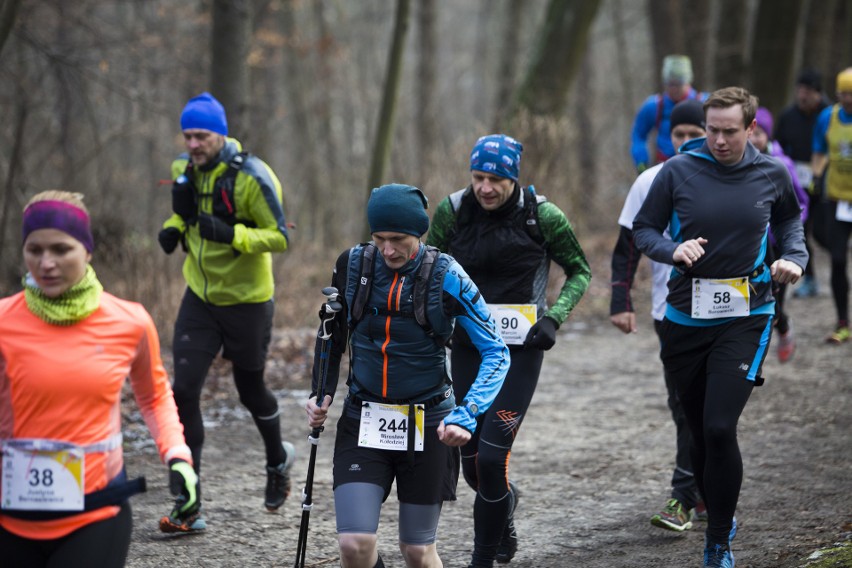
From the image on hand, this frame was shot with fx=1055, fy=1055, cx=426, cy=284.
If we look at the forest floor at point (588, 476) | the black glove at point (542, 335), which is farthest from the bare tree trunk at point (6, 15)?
the black glove at point (542, 335)

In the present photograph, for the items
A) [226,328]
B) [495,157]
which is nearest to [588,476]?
[226,328]

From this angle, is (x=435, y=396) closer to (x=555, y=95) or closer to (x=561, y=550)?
(x=561, y=550)

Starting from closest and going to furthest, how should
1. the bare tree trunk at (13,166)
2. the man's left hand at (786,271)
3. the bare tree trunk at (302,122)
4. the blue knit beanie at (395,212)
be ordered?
1. the blue knit beanie at (395,212)
2. the man's left hand at (786,271)
3. the bare tree trunk at (13,166)
4. the bare tree trunk at (302,122)

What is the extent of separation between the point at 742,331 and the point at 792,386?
15.8 feet

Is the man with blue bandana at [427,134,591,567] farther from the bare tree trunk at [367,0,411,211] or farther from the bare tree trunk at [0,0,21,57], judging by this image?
the bare tree trunk at [367,0,411,211]

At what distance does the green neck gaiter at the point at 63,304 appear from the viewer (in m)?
3.37

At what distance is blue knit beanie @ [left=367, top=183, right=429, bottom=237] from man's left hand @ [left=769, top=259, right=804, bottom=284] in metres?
1.76

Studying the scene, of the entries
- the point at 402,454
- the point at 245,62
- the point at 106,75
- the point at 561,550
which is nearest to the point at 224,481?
the point at 561,550

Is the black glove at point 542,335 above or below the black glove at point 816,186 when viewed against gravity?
below

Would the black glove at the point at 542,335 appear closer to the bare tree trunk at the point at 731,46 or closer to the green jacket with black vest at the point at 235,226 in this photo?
the green jacket with black vest at the point at 235,226

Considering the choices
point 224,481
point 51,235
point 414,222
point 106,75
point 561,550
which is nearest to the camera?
point 51,235

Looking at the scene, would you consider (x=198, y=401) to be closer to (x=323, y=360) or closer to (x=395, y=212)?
(x=323, y=360)

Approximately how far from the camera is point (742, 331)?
503 cm

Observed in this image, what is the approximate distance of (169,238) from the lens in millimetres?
6211
